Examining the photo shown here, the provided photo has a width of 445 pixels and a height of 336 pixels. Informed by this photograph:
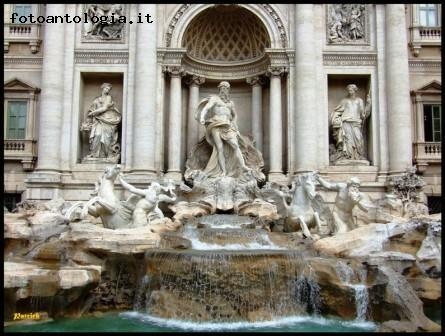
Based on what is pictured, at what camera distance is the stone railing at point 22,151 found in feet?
61.3

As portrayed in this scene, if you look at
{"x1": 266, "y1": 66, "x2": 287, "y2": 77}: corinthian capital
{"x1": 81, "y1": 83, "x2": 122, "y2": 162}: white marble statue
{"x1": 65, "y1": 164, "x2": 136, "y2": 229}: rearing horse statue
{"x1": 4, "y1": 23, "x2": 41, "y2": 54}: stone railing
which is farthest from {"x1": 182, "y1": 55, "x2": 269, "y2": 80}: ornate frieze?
{"x1": 65, "y1": 164, "x2": 136, "y2": 229}: rearing horse statue

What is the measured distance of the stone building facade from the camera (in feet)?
58.0

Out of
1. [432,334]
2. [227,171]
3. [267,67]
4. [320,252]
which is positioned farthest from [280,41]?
[432,334]

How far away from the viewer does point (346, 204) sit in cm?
1442

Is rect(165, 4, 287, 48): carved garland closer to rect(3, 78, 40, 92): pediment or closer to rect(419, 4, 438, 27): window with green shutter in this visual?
rect(3, 78, 40, 92): pediment

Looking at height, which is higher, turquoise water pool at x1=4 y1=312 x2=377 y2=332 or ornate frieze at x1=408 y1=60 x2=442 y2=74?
ornate frieze at x1=408 y1=60 x2=442 y2=74

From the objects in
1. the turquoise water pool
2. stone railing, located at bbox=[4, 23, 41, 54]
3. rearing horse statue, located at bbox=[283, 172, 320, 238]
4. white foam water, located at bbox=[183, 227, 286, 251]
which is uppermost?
stone railing, located at bbox=[4, 23, 41, 54]

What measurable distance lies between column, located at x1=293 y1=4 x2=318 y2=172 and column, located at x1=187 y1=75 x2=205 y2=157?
403 centimetres

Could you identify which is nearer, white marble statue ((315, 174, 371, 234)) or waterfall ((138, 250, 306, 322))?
waterfall ((138, 250, 306, 322))

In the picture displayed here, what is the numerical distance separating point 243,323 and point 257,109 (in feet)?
35.9

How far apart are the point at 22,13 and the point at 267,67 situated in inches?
404

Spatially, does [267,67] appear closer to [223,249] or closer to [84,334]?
[223,249]

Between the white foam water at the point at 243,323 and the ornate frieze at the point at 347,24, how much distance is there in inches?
459

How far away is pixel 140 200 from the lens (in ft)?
48.1
